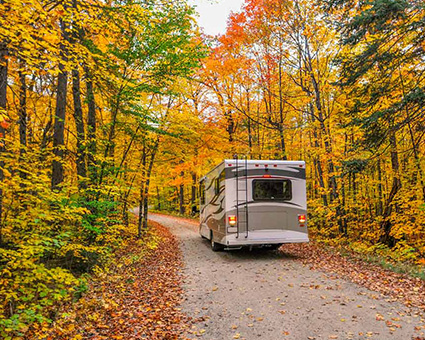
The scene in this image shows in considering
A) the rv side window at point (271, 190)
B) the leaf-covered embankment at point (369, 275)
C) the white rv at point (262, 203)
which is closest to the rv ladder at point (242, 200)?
the white rv at point (262, 203)

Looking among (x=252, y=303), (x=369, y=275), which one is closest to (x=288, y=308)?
(x=252, y=303)

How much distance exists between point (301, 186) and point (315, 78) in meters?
6.47

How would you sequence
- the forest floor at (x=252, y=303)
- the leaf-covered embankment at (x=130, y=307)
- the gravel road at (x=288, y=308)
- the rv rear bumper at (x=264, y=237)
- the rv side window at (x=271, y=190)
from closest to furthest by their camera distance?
the gravel road at (x=288, y=308), the forest floor at (x=252, y=303), the leaf-covered embankment at (x=130, y=307), the rv rear bumper at (x=264, y=237), the rv side window at (x=271, y=190)

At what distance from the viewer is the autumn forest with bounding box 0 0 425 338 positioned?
5.32 meters

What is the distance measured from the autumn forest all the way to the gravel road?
2591 millimetres

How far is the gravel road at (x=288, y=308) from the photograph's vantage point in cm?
405

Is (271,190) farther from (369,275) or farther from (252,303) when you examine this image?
(252,303)

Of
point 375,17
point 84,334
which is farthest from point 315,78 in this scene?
point 84,334

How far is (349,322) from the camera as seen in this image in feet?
13.9

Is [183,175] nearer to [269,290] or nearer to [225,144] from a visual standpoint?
[225,144]

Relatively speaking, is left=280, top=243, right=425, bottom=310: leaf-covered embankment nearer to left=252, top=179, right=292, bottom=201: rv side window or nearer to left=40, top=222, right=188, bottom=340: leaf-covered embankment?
left=252, top=179, right=292, bottom=201: rv side window

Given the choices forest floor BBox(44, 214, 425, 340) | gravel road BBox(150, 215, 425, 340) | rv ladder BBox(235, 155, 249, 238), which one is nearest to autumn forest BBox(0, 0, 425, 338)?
forest floor BBox(44, 214, 425, 340)

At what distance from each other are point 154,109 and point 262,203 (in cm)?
685

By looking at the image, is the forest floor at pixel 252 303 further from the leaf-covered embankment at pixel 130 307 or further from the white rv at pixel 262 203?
the white rv at pixel 262 203
